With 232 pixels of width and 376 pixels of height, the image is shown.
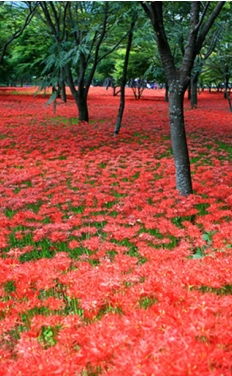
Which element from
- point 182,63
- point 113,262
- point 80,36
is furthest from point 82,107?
point 113,262

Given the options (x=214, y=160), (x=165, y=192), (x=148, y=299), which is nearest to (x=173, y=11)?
(x=214, y=160)

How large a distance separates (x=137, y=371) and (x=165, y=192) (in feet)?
16.2

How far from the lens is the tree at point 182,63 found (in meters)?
5.82

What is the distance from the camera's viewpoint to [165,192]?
6.55 m

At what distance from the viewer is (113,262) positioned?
12.3ft

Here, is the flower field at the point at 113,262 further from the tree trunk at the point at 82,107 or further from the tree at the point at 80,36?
the tree trunk at the point at 82,107

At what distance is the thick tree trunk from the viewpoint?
621cm

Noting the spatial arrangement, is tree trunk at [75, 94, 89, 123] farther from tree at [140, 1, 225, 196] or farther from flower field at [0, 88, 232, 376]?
tree at [140, 1, 225, 196]

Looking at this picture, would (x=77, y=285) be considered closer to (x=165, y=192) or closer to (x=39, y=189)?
(x=165, y=192)

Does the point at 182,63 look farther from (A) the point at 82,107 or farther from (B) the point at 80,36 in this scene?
(B) the point at 80,36

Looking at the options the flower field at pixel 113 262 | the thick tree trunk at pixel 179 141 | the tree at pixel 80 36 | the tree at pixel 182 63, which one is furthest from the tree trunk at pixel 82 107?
the thick tree trunk at pixel 179 141

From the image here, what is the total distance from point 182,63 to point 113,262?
12.4 ft

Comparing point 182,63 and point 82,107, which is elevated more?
point 182,63

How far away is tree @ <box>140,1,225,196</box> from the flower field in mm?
552
